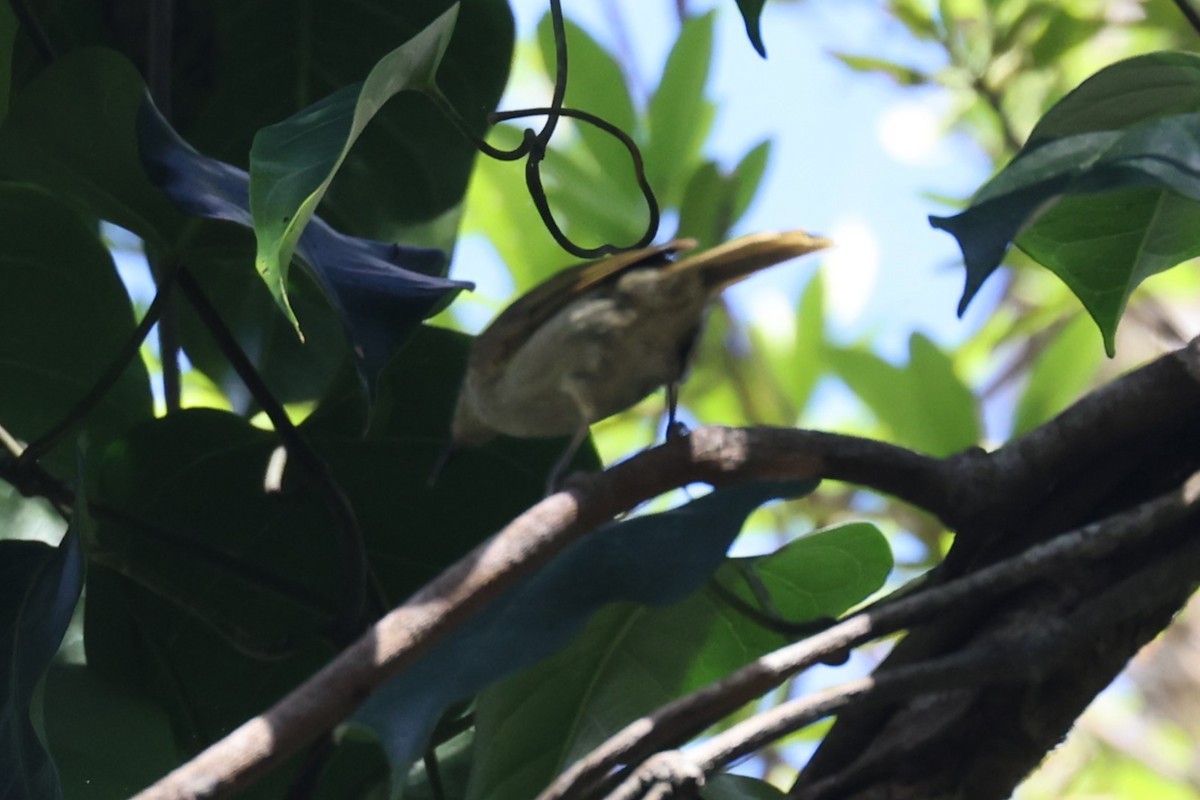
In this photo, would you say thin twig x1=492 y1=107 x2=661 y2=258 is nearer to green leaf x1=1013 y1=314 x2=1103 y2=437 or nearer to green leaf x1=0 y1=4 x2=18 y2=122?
green leaf x1=0 y1=4 x2=18 y2=122

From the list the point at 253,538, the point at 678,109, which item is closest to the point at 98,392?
the point at 253,538

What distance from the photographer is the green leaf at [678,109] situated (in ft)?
5.49

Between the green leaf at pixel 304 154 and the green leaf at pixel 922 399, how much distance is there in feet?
2.75

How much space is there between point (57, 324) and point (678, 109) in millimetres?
841

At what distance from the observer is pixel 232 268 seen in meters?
1.26

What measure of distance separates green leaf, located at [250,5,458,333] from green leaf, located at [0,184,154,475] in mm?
443

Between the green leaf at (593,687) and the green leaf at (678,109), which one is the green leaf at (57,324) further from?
the green leaf at (678,109)

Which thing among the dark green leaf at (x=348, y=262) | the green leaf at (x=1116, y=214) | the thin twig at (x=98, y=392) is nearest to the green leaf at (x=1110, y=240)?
the green leaf at (x=1116, y=214)

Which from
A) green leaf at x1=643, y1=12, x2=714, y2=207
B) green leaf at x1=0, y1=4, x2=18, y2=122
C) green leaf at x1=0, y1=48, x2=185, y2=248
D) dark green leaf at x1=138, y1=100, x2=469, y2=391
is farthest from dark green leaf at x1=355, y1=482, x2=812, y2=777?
green leaf at x1=643, y1=12, x2=714, y2=207

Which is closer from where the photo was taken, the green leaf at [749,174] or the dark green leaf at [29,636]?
the dark green leaf at [29,636]

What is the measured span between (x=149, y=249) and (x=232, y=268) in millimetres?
117

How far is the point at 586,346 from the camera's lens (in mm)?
1221

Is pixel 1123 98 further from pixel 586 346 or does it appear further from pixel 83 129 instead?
pixel 83 129

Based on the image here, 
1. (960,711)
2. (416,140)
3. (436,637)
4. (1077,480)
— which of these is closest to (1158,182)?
(1077,480)
